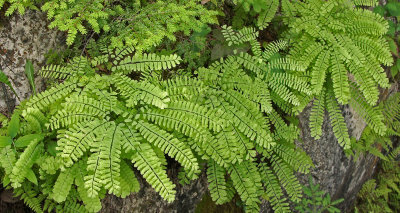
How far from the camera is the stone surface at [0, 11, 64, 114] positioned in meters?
2.99

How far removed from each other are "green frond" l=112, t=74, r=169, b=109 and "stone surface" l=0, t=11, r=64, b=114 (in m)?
0.99

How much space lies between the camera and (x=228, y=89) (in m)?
3.31

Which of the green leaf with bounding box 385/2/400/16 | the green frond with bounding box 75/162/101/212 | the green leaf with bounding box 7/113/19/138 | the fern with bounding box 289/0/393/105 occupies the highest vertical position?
the green leaf with bounding box 385/2/400/16

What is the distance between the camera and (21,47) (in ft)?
10.1

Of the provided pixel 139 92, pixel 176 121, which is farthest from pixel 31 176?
pixel 176 121

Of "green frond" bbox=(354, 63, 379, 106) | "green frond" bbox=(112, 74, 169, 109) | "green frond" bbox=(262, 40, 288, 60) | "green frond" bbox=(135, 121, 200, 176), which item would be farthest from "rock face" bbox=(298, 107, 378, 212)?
"green frond" bbox=(112, 74, 169, 109)

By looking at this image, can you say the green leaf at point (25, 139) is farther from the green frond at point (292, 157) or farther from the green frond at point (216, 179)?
the green frond at point (292, 157)

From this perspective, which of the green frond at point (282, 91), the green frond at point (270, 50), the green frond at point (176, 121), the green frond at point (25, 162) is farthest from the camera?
the green frond at point (270, 50)

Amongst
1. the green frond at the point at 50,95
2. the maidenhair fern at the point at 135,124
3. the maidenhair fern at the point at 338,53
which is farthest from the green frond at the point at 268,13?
the green frond at the point at 50,95

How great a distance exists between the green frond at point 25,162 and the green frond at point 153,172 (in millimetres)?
842

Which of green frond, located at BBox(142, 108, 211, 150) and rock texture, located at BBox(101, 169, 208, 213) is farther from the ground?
green frond, located at BBox(142, 108, 211, 150)

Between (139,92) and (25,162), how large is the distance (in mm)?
1099

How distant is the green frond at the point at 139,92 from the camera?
2.62 m

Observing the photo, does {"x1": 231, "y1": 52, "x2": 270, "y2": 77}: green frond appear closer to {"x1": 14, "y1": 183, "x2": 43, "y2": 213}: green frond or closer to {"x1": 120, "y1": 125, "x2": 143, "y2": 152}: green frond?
{"x1": 120, "y1": 125, "x2": 143, "y2": 152}: green frond
